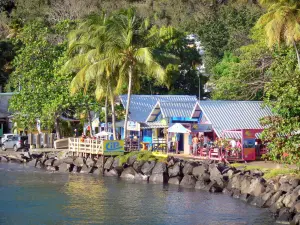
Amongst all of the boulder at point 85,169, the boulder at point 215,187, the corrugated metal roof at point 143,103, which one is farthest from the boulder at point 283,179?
the corrugated metal roof at point 143,103

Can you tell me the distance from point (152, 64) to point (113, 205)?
15569 mm

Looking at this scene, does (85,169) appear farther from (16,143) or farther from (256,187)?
(256,187)

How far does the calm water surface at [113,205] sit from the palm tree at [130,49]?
882cm

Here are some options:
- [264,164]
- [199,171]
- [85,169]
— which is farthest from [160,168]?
[85,169]

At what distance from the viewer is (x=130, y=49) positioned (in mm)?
45375

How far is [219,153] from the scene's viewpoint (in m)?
40.4

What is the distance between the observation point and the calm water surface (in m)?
28.1

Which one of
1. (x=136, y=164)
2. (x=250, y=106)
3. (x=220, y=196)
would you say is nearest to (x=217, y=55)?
(x=250, y=106)

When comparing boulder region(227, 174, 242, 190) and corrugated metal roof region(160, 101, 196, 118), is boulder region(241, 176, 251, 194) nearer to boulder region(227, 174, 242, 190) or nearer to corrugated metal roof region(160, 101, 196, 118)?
boulder region(227, 174, 242, 190)

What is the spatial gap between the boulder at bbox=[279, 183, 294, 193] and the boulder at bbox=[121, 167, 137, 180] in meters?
13.5

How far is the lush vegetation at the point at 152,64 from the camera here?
36.7 meters

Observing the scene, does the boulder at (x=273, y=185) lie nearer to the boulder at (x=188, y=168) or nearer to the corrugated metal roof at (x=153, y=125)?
the boulder at (x=188, y=168)

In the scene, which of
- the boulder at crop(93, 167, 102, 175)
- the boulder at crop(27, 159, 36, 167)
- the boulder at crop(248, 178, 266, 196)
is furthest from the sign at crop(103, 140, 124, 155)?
the boulder at crop(248, 178, 266, 196)

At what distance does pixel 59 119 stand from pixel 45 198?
25.2 m
